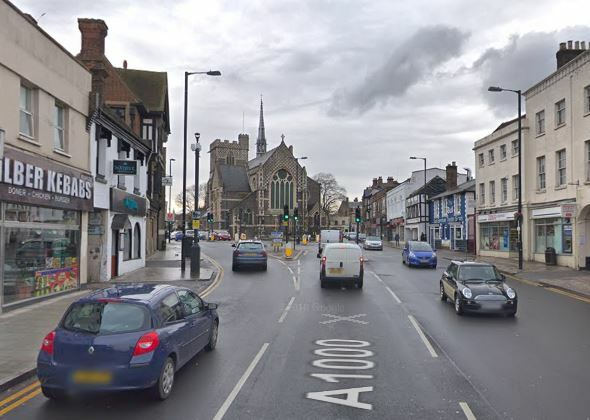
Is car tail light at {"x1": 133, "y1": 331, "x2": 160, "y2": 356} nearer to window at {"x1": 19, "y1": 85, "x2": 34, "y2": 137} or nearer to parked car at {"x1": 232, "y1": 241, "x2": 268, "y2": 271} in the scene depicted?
window at {"x1": 19, "y1": 85, "x2": 34, "y2": 137}

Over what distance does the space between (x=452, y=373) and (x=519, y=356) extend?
188 centimetres

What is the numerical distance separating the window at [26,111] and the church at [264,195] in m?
84.9

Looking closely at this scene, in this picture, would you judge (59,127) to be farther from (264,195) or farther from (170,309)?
(264,195)

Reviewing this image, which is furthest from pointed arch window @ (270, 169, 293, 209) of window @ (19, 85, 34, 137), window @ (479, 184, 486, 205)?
window @ (19, 85, 34, 137)

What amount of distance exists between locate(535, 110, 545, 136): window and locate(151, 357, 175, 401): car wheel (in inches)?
1137

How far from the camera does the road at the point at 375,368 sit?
21.1 ft

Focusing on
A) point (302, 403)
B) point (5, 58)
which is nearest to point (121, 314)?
point (302, 403)

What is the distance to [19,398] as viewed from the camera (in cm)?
693

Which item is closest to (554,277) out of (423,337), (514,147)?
(514,147)

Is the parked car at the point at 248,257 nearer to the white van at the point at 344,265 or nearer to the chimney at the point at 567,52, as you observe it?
the white van at the point at 344,265

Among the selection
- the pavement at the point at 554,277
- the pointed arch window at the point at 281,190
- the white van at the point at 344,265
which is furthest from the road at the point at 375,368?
the pointed arch window at the point at 281,190

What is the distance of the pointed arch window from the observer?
108 metres

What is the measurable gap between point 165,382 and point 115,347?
856mm

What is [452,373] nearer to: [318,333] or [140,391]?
[318,333]
